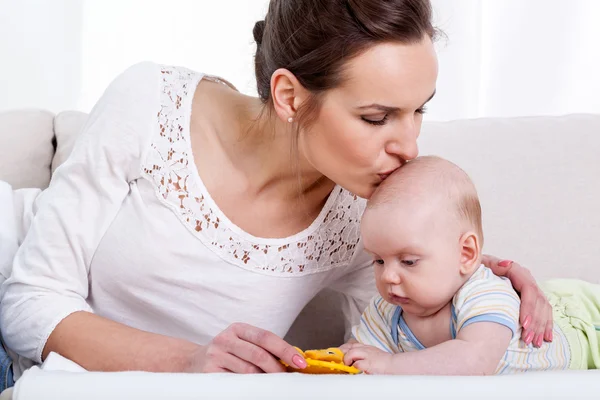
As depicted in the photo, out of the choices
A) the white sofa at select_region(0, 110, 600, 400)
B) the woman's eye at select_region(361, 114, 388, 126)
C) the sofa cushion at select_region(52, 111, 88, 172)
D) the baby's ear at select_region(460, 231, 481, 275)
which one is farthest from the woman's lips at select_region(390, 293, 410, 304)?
the sofa cushion at select_region(52, 111, 88, 172)

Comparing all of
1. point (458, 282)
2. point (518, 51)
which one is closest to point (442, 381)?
point (458, 282)

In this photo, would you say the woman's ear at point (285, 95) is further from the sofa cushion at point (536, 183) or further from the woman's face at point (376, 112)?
the sofa cushion at point (536, 183)

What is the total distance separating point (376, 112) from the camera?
57.7 inches

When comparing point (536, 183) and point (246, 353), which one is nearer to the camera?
point (246, 353)

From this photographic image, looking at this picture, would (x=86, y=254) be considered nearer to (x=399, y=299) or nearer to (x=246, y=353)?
(x=246, y=353)

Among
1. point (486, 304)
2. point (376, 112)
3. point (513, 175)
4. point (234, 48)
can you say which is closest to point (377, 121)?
point (376, 112)

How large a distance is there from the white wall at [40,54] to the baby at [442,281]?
207cm

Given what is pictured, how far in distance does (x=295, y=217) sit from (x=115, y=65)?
66.6 inches

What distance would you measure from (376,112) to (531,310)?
48 centimetres

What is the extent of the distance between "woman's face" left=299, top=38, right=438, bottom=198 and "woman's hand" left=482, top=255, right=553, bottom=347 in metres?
0.34

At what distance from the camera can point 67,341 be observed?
1.50 metres

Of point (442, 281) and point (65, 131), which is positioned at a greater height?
point (65, 131)

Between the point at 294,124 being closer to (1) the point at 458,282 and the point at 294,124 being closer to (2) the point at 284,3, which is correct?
(2) the point at 284,3

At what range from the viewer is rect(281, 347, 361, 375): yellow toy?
122 centimetres
